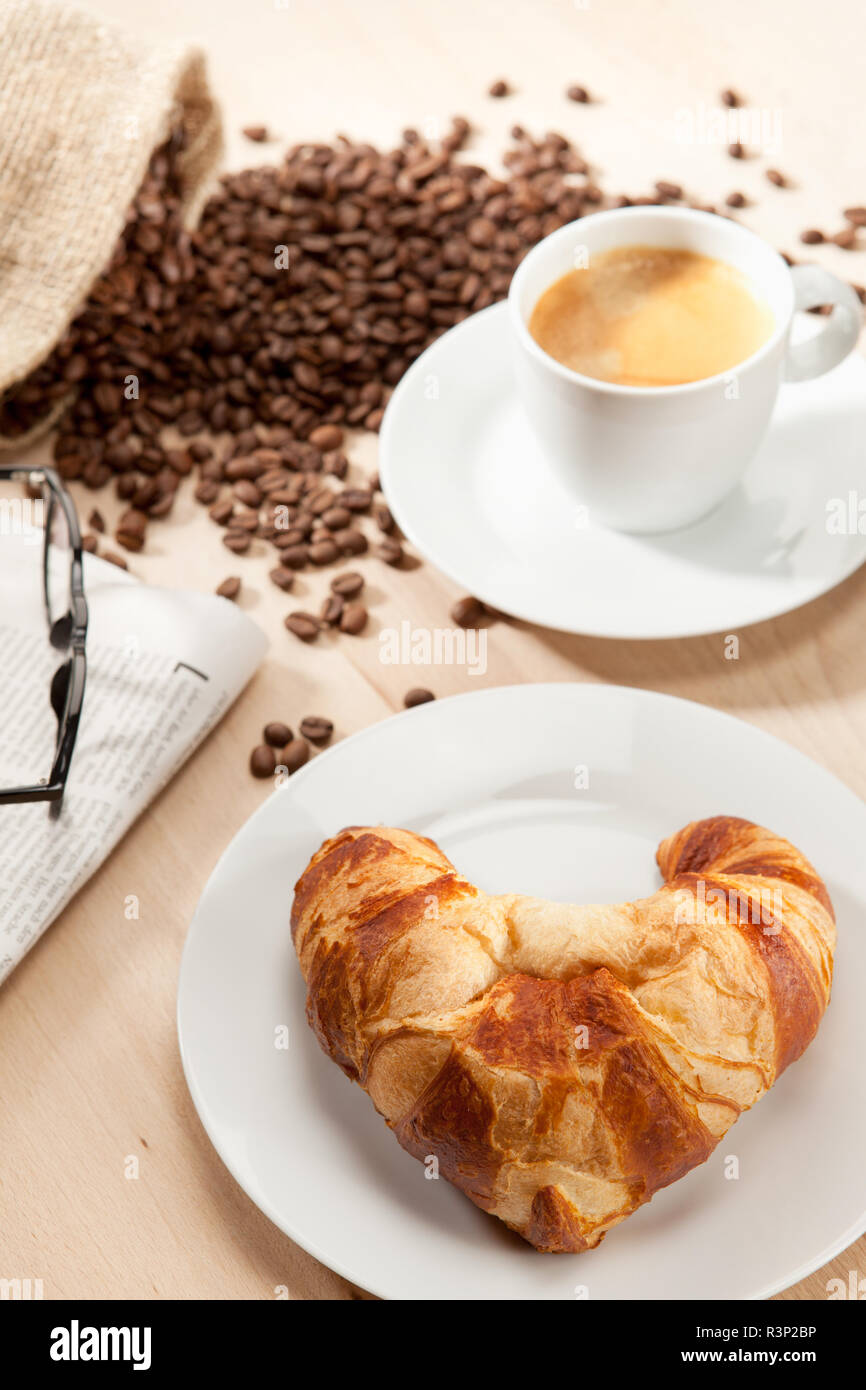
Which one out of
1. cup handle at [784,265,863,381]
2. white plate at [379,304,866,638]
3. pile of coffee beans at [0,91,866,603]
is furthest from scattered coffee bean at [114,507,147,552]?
cup handle at [784,265,863,381]

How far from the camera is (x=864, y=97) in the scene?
1.50 meters

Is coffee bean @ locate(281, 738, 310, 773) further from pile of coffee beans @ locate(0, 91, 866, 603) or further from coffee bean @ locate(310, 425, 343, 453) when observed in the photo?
coffee bean @ locate(310, 425, 343, 453)

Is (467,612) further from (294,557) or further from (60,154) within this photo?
(60,154)

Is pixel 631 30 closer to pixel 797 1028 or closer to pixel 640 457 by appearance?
pixel 640 457

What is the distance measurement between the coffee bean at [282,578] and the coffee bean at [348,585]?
0.13ft

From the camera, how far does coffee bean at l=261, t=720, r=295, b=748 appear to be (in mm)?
1084

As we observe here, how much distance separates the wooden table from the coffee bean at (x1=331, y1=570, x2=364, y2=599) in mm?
26

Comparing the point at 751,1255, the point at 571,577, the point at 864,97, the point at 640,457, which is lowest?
the point at 751,1255

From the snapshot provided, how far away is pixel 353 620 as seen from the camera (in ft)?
3.78

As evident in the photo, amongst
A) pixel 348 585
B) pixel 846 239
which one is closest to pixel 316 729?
pixel 348 585

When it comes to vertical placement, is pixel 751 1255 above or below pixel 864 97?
below

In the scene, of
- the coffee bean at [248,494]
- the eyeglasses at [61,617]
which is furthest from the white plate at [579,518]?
the eyeglasses at [61,617]

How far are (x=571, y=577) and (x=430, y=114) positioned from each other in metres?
0.77

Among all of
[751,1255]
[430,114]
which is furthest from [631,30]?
[751,1255]
